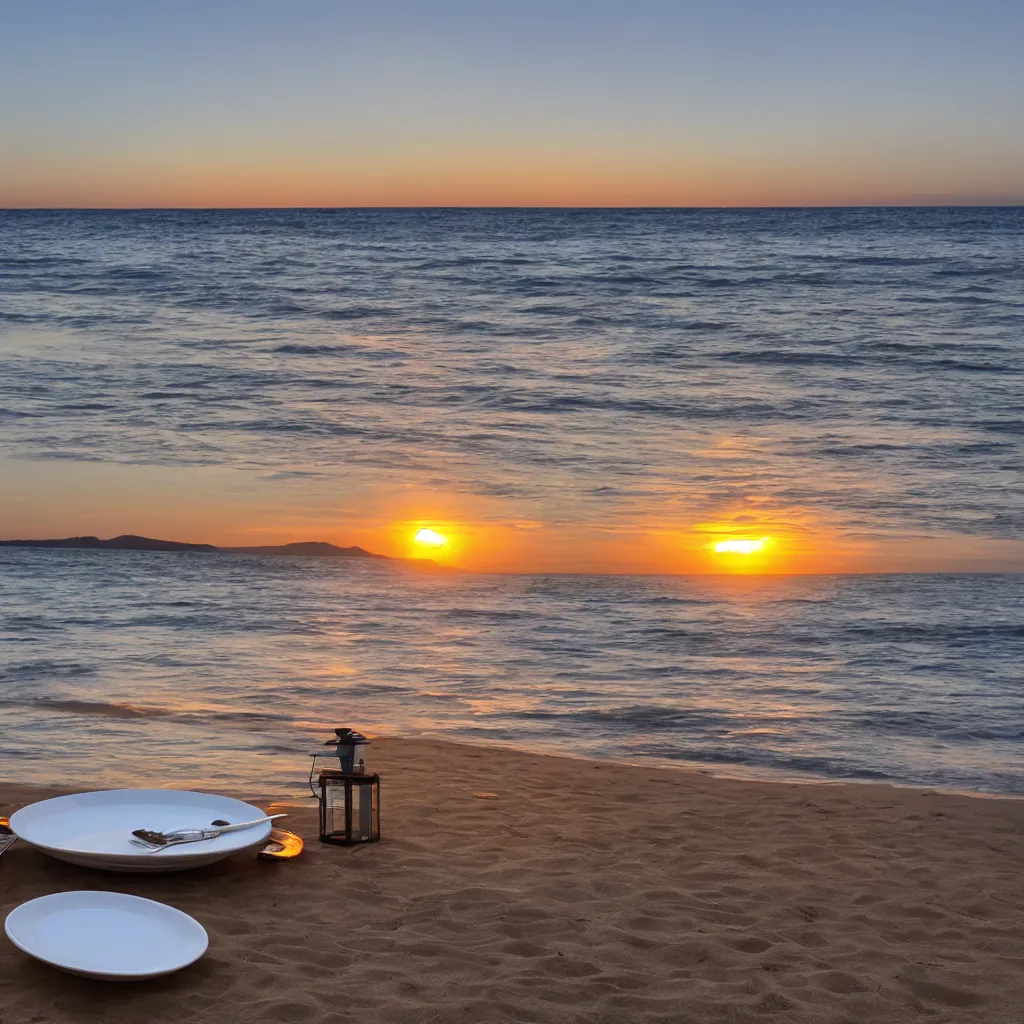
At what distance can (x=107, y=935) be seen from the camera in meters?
3.77

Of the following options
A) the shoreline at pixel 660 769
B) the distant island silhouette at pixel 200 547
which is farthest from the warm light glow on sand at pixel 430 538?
the shoreline at pixel 660 769

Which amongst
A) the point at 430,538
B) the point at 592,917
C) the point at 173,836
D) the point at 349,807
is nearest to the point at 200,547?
the point at 430,538

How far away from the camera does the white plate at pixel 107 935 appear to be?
11.8 ft

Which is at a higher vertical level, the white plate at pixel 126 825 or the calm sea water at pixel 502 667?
the white plate at pixel 126 825

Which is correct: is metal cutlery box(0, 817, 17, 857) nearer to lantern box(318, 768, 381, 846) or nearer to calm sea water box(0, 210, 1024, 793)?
lantern box(318, 768, 381, 846)

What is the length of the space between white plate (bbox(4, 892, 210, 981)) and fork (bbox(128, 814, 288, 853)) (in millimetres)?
526

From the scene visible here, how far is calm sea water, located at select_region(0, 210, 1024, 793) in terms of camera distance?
27.8 feet

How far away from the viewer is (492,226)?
52656mm

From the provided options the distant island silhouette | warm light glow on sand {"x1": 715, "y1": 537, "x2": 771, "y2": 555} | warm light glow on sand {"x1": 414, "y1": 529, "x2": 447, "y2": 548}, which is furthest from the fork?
warm light glow on sand {"x1": 715, "y1": 537, "x2": 771, "y2": 555}

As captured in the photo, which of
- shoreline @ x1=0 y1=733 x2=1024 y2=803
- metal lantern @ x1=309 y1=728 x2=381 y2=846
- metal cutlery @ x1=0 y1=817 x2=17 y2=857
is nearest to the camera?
metal cutlery @ x1=0 y1=817 x2=17 y2=857

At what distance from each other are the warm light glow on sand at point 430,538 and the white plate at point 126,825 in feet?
35.1

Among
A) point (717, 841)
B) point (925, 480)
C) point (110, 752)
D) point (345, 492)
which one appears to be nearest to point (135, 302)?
point (345, 492)

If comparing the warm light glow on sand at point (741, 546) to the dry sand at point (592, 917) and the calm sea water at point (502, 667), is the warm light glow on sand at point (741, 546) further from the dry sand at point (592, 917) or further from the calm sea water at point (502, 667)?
the dry sand at point (592, 917)

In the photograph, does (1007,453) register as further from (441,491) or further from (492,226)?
(492,226)
